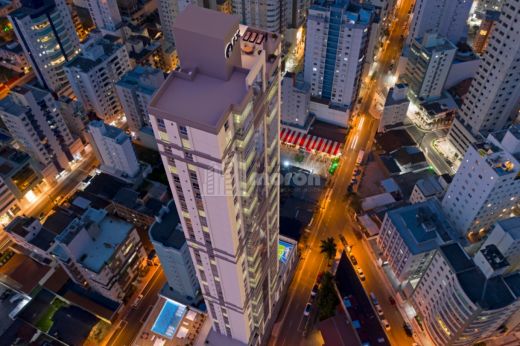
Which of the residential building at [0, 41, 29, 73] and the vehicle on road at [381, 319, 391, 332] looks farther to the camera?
the residential building at [0, 41, 29, 73]

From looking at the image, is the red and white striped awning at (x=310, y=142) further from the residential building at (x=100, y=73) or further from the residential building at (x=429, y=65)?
the residential building at (x=100, y=73)

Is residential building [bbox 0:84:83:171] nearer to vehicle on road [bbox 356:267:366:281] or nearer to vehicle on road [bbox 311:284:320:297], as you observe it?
vehicle on road [bbox 311:284:320:297]

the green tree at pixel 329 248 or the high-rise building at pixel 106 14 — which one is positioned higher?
the high-rise building at pixel 106 14

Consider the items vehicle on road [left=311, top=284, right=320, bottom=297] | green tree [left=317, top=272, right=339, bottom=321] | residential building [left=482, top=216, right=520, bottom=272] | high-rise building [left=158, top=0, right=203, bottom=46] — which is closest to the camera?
residential building [left=482, top=216, right=520, bottom=272]

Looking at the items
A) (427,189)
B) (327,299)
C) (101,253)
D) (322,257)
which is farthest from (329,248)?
(101,253)

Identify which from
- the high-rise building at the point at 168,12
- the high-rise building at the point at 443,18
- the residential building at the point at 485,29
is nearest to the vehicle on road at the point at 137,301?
the high-rise building at the point at 168,12

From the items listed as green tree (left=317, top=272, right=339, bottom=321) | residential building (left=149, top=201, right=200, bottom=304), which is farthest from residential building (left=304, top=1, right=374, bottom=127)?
residential building (left=149, top=201, right=200, bottom=304)
